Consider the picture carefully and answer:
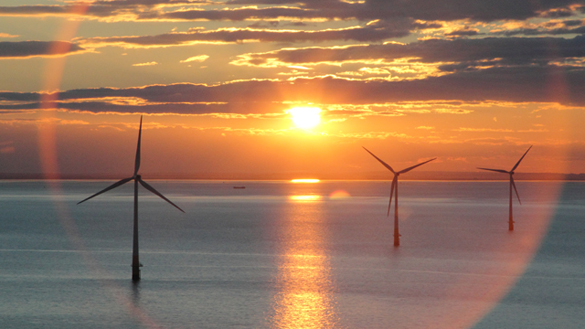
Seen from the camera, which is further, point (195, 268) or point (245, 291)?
point (195, 268)

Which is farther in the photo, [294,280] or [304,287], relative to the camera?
[294,280]

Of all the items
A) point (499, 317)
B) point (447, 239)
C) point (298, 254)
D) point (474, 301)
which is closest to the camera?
point (499, 317)

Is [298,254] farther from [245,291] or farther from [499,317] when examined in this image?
[499,317]

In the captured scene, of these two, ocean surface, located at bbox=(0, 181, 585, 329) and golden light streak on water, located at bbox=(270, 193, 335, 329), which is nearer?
golden light streak on water, located at bbox=(270, 193, 335, 329)

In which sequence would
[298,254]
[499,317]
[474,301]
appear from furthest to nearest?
[298,254], [474,301], [499,317]

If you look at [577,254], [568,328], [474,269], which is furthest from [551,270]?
[568,328]

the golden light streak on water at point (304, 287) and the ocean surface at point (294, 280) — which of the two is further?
the ocean surface at point (294, 280)
